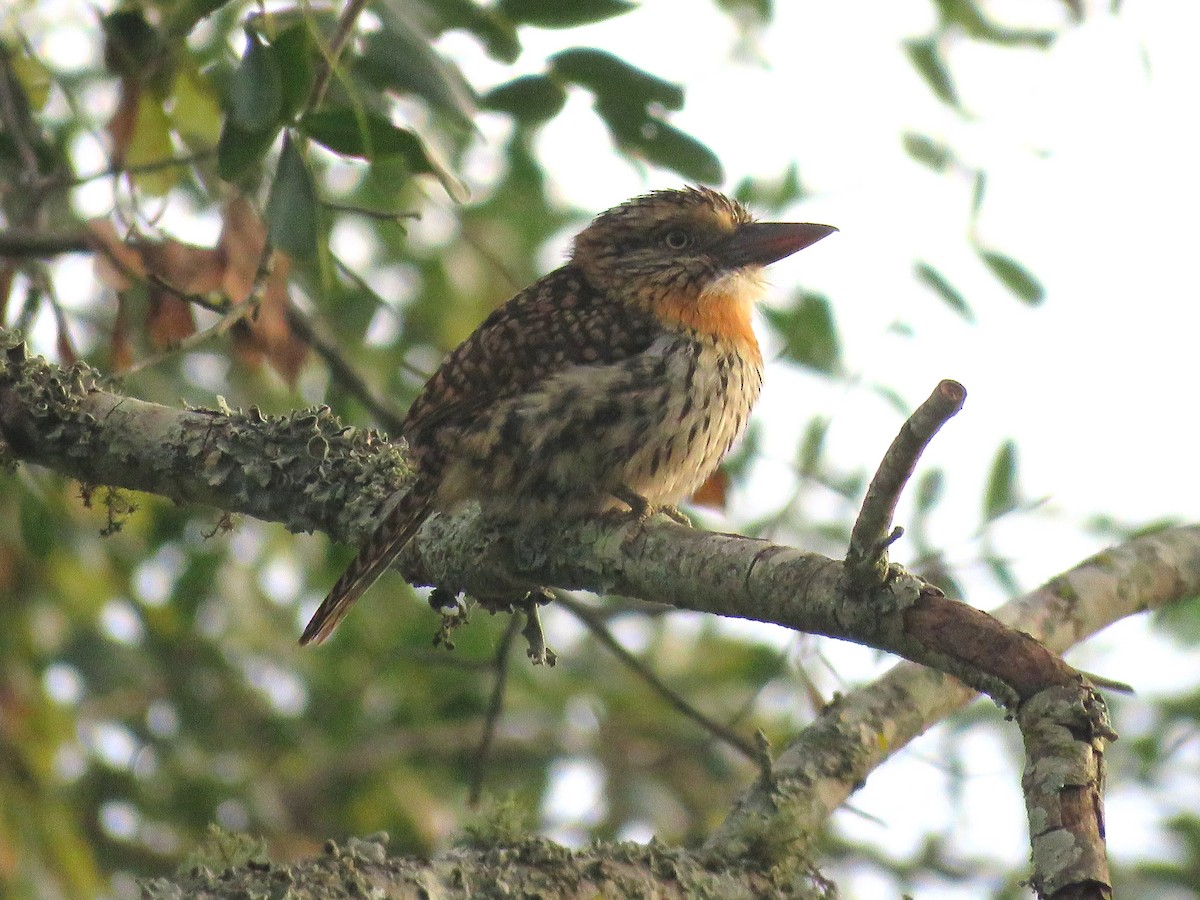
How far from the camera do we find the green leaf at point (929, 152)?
3926 millimetres

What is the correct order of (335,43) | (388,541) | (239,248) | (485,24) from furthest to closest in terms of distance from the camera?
(239,248) < (485,24) < (388,541) < (335,43)

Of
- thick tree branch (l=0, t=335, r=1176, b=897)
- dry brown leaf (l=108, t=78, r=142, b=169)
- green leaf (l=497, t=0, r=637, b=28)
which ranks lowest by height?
thick tree branch (l=0, t=335, r=1176, b=897)

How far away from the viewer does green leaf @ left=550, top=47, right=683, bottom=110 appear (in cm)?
317

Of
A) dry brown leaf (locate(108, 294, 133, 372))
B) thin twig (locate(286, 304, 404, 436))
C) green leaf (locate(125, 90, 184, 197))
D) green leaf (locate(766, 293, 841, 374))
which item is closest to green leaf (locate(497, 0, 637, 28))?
green leaf (locate(125, 90, 184, 197))

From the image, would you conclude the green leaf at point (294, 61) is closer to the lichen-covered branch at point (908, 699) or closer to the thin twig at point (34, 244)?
the thin twig at point (34, 244)

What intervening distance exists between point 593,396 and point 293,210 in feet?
2.45

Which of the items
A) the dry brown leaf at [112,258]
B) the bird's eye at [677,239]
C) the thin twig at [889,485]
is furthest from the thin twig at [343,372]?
the thin twig at [889,485]

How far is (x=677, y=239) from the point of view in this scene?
377 cm

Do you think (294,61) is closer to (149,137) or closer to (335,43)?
(335,43)

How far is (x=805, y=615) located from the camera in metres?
2.13

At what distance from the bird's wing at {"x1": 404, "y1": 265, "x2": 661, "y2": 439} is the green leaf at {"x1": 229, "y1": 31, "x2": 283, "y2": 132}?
0.78 m

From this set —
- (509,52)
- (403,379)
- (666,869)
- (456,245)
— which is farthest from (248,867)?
(456,245)

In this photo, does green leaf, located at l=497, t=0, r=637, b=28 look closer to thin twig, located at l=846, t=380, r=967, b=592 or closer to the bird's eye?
the bird's eye

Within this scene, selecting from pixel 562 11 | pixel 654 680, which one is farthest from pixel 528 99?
pixel 654 680
